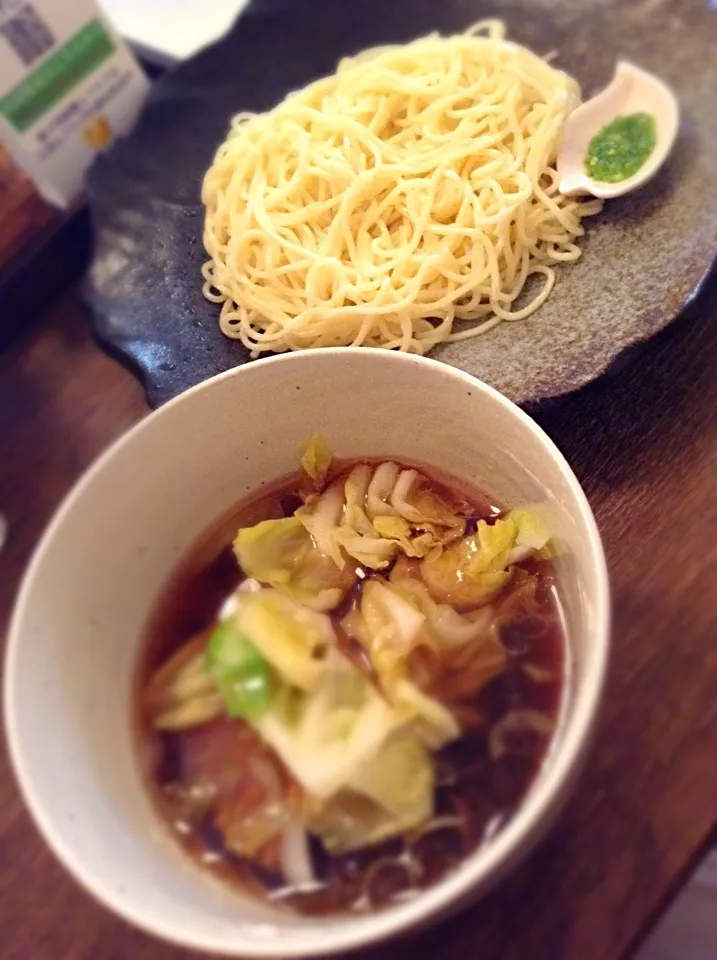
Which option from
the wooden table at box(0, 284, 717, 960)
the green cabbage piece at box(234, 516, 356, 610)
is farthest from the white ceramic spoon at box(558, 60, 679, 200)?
the green cabbage piece at box(234, 516, 356, 610)

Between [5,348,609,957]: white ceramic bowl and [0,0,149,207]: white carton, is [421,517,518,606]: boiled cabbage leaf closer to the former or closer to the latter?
[5,348,609,957]: white ceramic bowl

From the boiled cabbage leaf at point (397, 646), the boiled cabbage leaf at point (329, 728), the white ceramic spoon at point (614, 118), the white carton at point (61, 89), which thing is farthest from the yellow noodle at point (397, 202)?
the boiled cabbage leaf at point (329, 728)

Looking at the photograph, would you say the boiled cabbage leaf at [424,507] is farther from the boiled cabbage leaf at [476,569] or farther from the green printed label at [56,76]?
the green printed label at [56,76]

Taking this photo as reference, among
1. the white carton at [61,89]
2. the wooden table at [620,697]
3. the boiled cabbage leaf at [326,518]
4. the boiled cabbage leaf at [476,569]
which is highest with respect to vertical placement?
the white carton at [61,89]

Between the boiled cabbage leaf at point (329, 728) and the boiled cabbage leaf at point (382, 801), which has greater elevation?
the boiled cabbage leaf at point (329, 728)

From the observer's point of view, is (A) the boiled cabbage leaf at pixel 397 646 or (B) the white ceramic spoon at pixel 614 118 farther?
(B) the white ceramic spoon at pixel 614 118

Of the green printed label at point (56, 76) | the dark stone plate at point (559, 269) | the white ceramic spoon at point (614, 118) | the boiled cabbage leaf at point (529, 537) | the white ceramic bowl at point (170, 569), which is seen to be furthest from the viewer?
the green printed label at point (56, 76)

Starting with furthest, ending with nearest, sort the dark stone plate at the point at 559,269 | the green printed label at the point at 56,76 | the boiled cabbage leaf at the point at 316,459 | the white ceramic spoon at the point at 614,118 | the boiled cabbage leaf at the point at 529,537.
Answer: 1. the green printed label at the point at 56,76
2. the white ceramic spoon at the point at 614,118
3. the dark stone plate at the point at 559,269
4. the boiled cabbage leaf at the point at 316,459
5. the boiled cabbage leaf at the point at 529,537

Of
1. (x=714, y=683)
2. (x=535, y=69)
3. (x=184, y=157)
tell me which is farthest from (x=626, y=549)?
(x=184, y=157)
